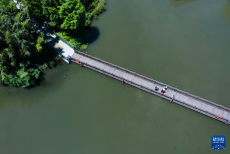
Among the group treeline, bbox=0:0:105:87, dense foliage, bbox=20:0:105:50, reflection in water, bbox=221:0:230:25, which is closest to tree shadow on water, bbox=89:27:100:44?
dense foliage, bbox=20:0:105:50

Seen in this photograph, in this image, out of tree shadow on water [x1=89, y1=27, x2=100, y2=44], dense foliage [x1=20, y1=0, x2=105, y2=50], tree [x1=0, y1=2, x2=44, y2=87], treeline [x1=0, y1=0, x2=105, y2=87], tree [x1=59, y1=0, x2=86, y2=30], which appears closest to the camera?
tree [x1=0, y1=2, x2=44, y2=87]

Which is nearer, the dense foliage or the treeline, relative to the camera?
the treeline

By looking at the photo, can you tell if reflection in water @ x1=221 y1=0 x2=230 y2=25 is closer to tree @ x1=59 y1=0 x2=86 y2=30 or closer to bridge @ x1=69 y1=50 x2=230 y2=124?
bridge @ x1=69 y1=50 x2=230 y2=124

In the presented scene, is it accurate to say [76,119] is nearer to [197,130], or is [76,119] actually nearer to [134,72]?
[134,72]

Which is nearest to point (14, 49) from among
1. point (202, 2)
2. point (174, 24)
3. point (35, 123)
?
point (35, 123)

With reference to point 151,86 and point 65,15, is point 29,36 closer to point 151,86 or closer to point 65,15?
point 65,15

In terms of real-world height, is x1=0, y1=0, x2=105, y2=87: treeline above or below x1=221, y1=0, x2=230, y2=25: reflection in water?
below

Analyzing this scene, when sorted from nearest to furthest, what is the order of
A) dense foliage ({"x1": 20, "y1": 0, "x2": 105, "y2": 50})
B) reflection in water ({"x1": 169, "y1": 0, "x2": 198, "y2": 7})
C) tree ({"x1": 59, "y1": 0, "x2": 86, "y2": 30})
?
tree ({"x1": 59, "y1": 0, "x2": 86, "y2": 30}) < dense foliage ({"x1": 20, "y1": 0, "x2": 105, "y2": 50}) < reflection in water ({"x1": 169, "y1": 0, "x2": 198, "y2": 7})
